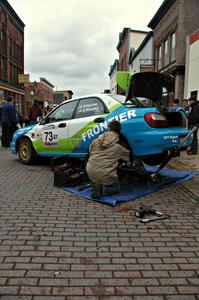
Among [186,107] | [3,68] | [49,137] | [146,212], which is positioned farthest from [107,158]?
[3,68]

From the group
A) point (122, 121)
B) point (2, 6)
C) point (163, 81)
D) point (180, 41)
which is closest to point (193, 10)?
point (180, 41)

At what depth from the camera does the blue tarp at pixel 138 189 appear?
517cm

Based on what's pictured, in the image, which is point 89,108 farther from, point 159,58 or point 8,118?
point 159,58

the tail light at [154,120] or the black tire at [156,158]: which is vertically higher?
the tail light at [154,120]

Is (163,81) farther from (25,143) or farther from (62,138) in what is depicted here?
(25,143)

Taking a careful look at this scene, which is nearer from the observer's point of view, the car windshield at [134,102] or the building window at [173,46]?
the car windshield at [134,102]

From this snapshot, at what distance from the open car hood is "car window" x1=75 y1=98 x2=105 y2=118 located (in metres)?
0.80

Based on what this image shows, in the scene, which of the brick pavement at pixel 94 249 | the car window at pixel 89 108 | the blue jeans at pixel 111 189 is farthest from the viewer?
the car window at pixel 89 108

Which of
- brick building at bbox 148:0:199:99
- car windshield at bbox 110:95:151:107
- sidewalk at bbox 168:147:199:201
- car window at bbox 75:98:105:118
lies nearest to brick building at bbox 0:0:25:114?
brick building at bbox 148:0:199:99

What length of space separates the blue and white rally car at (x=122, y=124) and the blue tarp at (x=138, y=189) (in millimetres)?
503

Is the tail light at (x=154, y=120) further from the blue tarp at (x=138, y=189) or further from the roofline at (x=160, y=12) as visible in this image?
the roofline at (x=160, y=12)

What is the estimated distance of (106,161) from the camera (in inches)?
204

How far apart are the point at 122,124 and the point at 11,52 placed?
1628 inches

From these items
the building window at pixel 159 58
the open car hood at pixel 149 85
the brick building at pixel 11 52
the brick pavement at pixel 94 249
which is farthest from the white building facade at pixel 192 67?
the brick building at pixel 11 52
